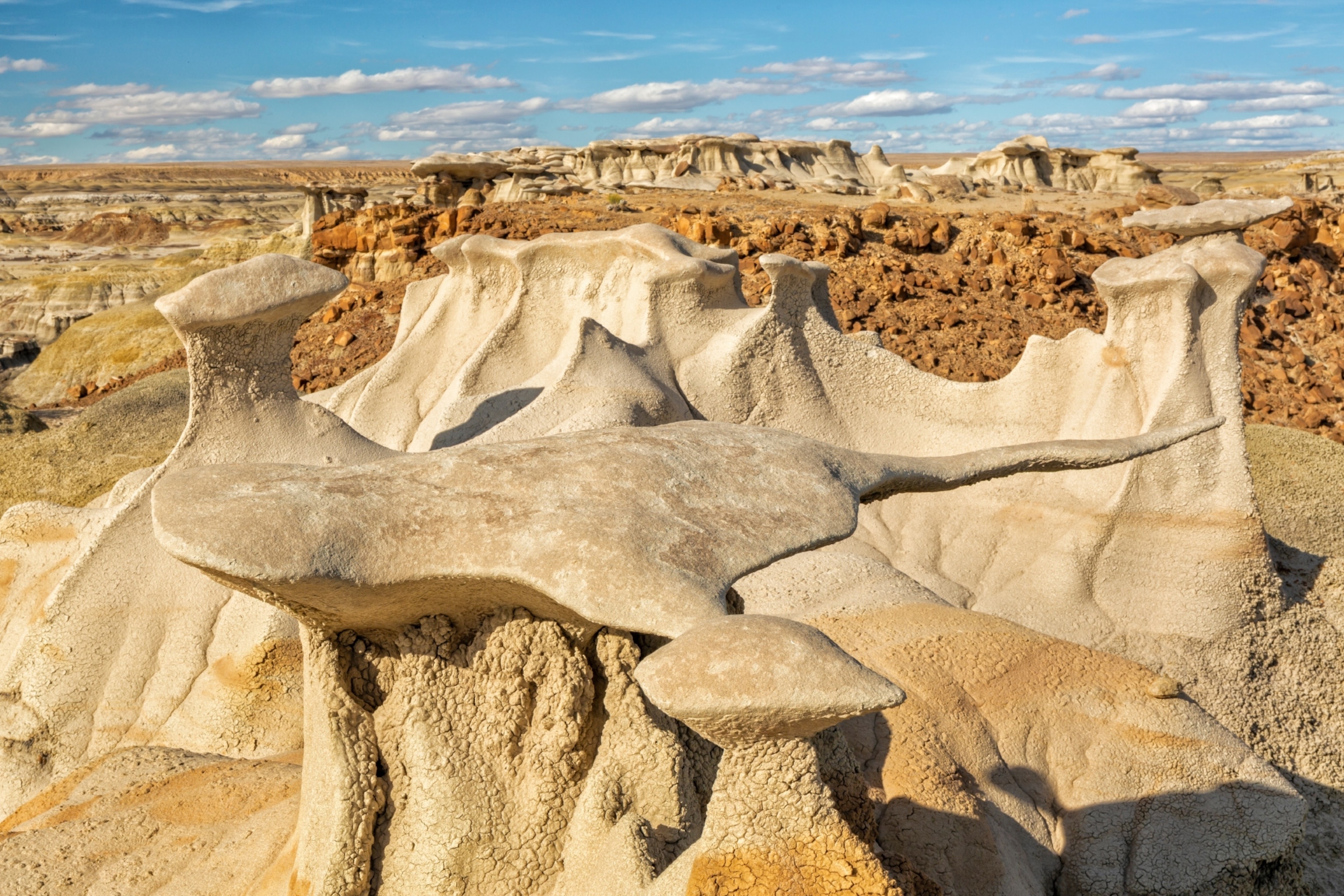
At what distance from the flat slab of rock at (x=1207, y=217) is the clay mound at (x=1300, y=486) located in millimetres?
1637

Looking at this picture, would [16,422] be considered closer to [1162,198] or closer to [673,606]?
[673,606]

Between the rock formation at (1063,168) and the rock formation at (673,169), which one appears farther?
the rock formation at (1063,168)

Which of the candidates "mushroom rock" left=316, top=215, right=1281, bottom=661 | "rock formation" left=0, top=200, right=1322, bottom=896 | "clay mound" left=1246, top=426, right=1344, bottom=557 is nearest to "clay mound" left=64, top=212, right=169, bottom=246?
"mushroom rock" left=316, top=215, right=1281, bottom=661

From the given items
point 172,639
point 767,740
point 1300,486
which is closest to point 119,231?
point 172,639

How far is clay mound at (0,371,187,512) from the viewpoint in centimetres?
769

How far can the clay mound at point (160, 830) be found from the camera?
2787mm

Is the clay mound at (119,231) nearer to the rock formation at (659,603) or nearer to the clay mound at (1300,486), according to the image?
the rock formation at (659,603)

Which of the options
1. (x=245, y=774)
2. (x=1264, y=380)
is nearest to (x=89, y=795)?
(x=245, y=774)

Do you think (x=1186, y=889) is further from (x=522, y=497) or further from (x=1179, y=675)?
(x=522, y=497)

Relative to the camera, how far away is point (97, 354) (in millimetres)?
17875

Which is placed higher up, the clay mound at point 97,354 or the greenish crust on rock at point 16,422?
the greenish crust on rock at point 16,422

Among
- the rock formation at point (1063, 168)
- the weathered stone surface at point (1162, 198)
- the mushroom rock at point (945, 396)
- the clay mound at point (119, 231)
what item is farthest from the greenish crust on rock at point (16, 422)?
the clay mound at point (119, 231)

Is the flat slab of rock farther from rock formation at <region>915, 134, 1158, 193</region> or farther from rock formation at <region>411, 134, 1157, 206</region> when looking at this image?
rock formation at <region>915, 134, 1158, 193</region>

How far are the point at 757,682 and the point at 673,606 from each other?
243 millimetres
